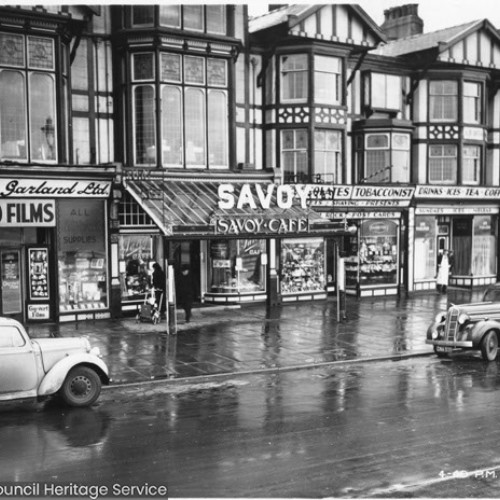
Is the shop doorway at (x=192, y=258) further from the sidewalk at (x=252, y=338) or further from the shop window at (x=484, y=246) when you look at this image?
the shop window at (x=484, y=246)

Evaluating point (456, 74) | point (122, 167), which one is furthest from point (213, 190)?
point (456, 74)

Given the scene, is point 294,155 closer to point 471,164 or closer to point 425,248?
point 425,248

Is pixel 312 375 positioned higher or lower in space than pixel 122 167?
lower

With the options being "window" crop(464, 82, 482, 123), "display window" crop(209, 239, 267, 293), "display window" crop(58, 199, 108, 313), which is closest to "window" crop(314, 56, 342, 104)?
"display window" crop(209, 239, 267, 293)

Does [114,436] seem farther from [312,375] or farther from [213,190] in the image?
[213,190]

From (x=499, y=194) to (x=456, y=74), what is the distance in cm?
581

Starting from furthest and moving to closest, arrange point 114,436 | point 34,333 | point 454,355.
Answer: point 34,333 → point 454,355 → point 114,436

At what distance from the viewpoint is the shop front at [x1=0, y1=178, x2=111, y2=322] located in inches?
834

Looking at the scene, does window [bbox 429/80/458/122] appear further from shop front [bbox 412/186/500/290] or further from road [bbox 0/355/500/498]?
road [bbox 0/355/500/498]

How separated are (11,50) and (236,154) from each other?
28.7 ft

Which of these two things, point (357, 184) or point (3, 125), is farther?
point (357, 184)

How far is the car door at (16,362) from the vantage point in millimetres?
11586

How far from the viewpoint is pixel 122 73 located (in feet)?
77.3

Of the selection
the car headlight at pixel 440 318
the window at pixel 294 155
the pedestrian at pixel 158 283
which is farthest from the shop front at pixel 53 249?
the car headlight at pixel 440 318
